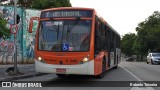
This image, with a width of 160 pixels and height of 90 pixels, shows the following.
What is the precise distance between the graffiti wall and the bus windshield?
18.3 metres

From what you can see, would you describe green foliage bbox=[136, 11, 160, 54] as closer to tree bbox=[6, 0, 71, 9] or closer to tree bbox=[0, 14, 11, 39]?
tree bbox=[6, 0, 71, 9]

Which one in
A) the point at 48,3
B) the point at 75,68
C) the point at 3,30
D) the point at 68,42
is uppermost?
the point at 48,3

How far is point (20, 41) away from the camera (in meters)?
35.6

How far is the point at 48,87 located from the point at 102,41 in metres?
4.55

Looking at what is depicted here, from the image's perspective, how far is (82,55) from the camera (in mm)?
15367

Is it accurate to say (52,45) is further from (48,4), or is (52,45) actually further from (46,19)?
(48,4)

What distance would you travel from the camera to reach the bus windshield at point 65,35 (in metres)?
15.6

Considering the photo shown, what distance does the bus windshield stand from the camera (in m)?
15.6

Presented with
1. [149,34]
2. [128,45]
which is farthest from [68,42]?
[128,45]

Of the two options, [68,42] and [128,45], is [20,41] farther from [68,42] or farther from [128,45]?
[128,45]

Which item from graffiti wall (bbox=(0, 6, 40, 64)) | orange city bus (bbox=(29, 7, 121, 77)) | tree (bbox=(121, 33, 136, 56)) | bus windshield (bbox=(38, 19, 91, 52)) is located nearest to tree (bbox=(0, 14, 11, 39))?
orange city bus (bbox=(29, 7, 121, 77))

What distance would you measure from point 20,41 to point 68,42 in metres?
20.7

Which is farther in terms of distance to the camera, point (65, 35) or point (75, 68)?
point (65, 35)

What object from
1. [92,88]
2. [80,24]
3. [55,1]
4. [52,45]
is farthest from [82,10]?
[55,1]
